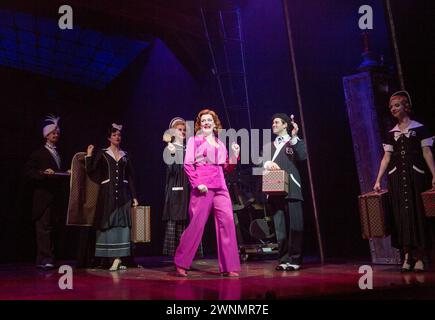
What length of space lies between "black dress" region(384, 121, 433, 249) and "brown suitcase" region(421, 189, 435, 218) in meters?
0.20

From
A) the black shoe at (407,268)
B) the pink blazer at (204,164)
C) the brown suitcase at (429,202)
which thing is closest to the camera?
the brown suitcase at (429,202)

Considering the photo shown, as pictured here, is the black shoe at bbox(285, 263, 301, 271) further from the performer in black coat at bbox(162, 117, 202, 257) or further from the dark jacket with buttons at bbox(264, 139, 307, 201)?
the performer in black coat at bbox(162, 117, 202, 257)

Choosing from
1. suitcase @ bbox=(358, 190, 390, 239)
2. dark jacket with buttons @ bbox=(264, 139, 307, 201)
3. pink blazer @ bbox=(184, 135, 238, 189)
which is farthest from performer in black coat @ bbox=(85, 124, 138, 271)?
suitcase @ bbox=(358, 190, 390, 239)

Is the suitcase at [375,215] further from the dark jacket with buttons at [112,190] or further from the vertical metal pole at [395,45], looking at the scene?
the dark jacket with buttons at [112,190]

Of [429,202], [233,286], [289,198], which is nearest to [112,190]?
[289,198]

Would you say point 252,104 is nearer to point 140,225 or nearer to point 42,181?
point 140,225

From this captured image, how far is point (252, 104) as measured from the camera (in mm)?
7781

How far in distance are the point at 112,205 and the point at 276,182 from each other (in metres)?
2.09

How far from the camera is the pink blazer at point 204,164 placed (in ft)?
15.3

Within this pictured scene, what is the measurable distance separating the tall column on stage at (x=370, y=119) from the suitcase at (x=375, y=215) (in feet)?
2.72

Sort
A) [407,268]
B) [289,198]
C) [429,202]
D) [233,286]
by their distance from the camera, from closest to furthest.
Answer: [233,286] < [429,202] < [407,268] < [289,198]

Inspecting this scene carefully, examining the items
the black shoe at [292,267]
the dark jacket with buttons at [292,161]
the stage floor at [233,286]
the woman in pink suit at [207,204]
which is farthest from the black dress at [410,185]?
the woman in pink suit at [207,204]
